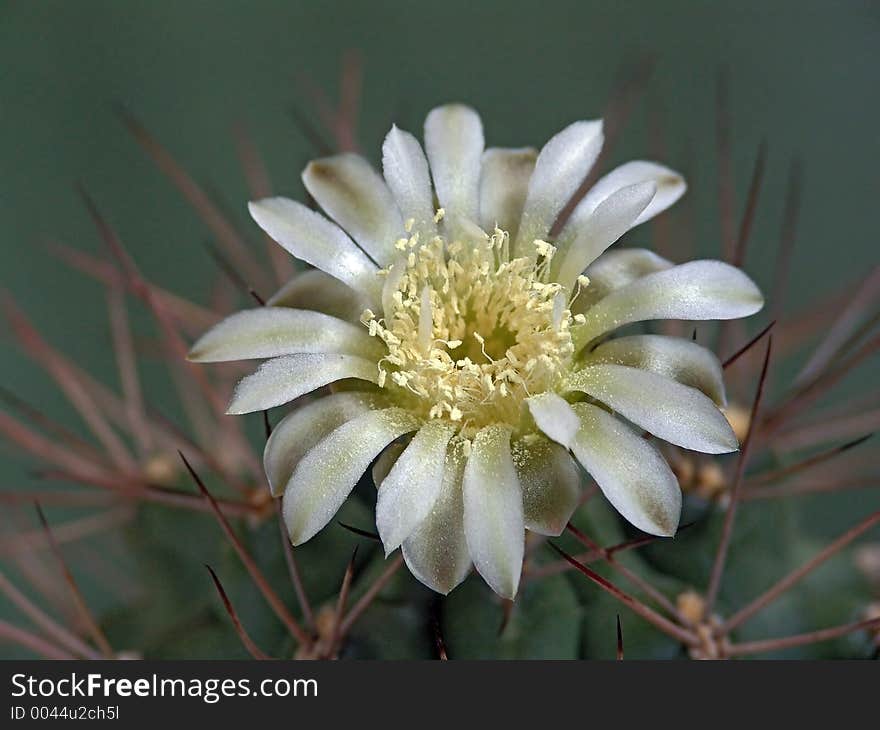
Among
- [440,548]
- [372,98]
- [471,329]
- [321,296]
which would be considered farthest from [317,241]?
[372,98]

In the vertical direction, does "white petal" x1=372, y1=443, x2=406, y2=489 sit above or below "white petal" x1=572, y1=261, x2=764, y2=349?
below

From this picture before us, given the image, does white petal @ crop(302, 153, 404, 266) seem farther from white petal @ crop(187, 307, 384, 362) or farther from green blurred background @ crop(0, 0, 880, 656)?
green blurred background @ crop(0, 0, 880, 656)

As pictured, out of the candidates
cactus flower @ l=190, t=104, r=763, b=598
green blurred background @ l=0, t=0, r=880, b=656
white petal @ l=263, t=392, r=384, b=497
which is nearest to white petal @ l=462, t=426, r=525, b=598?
cactus flower @ l=190, t=104, r=763, b=598

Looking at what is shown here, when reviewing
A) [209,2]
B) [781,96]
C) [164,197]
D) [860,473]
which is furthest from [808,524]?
[209,2]

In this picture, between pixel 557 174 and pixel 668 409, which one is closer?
pixel 668 409

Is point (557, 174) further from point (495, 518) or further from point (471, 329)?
point (495, 518)

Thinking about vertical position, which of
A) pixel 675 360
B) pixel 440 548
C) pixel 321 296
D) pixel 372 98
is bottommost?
pixel 440 548
